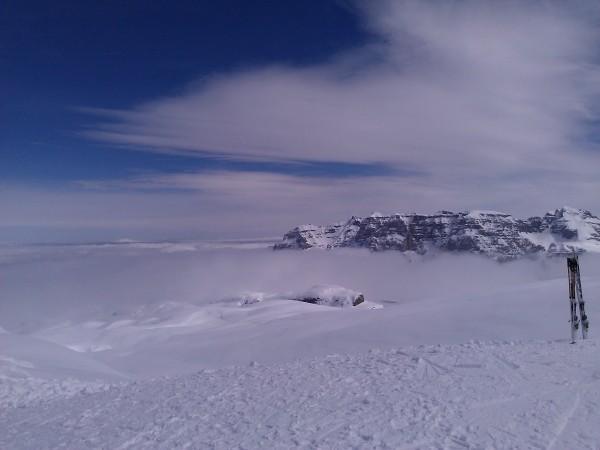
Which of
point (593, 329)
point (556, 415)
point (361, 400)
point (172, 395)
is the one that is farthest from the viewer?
point (593, 329)

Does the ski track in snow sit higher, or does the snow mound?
the ski track in snow

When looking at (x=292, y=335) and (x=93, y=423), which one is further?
(x=292, y=335)

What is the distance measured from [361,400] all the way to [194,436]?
3184mm

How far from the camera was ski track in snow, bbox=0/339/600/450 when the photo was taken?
6.46 meters

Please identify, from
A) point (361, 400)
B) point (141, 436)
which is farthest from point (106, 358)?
point (361, 400)

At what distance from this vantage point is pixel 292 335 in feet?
82.6

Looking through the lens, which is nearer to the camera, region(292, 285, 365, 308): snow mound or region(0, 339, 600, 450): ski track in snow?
region(0, 339, 600, 450): ski track in snow

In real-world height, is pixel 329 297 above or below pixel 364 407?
below

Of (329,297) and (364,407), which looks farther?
(329,297)

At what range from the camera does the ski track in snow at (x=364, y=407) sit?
21.2 feet

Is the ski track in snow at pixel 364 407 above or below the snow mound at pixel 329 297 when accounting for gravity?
above

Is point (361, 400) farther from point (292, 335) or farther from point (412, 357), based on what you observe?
point (292, 335)

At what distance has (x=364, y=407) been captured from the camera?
25.3ft

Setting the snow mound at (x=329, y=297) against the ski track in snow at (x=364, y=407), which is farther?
the snow mound at (x=329, y=297)
